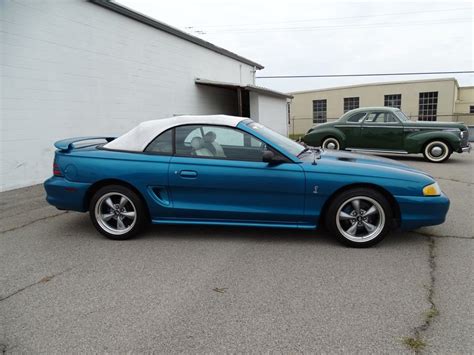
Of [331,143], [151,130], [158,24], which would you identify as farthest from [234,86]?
[151,130]

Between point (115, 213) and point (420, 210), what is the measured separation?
3420 millimetres

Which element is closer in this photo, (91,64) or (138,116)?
(91,64)

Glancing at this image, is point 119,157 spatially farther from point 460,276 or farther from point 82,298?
point 460,276

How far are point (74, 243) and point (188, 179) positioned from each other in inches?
61.3

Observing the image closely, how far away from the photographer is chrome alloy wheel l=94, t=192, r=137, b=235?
3992 millimetres

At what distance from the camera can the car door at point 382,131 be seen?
34.1 ft

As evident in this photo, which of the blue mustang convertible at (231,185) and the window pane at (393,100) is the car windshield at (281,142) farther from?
the window pane at (393,100)

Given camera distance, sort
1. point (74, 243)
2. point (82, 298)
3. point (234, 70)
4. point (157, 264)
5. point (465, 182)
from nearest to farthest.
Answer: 1. point (82, 298)
2. point (157, 264)
3. point (74, 243)
4. point (465, 182)
5. point (234, 70)

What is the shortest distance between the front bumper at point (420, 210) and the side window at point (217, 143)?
1632mm

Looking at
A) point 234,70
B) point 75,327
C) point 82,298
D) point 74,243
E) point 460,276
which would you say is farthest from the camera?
point 234,70

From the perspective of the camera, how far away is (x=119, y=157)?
158 inches

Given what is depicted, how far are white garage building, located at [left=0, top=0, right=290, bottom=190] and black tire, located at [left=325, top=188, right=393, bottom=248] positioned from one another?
6.39 m

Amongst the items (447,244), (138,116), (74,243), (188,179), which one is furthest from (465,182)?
(138,116)

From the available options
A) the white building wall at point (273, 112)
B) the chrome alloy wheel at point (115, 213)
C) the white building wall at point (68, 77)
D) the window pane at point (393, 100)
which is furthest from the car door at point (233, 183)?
the window pane at point (393, 100)
